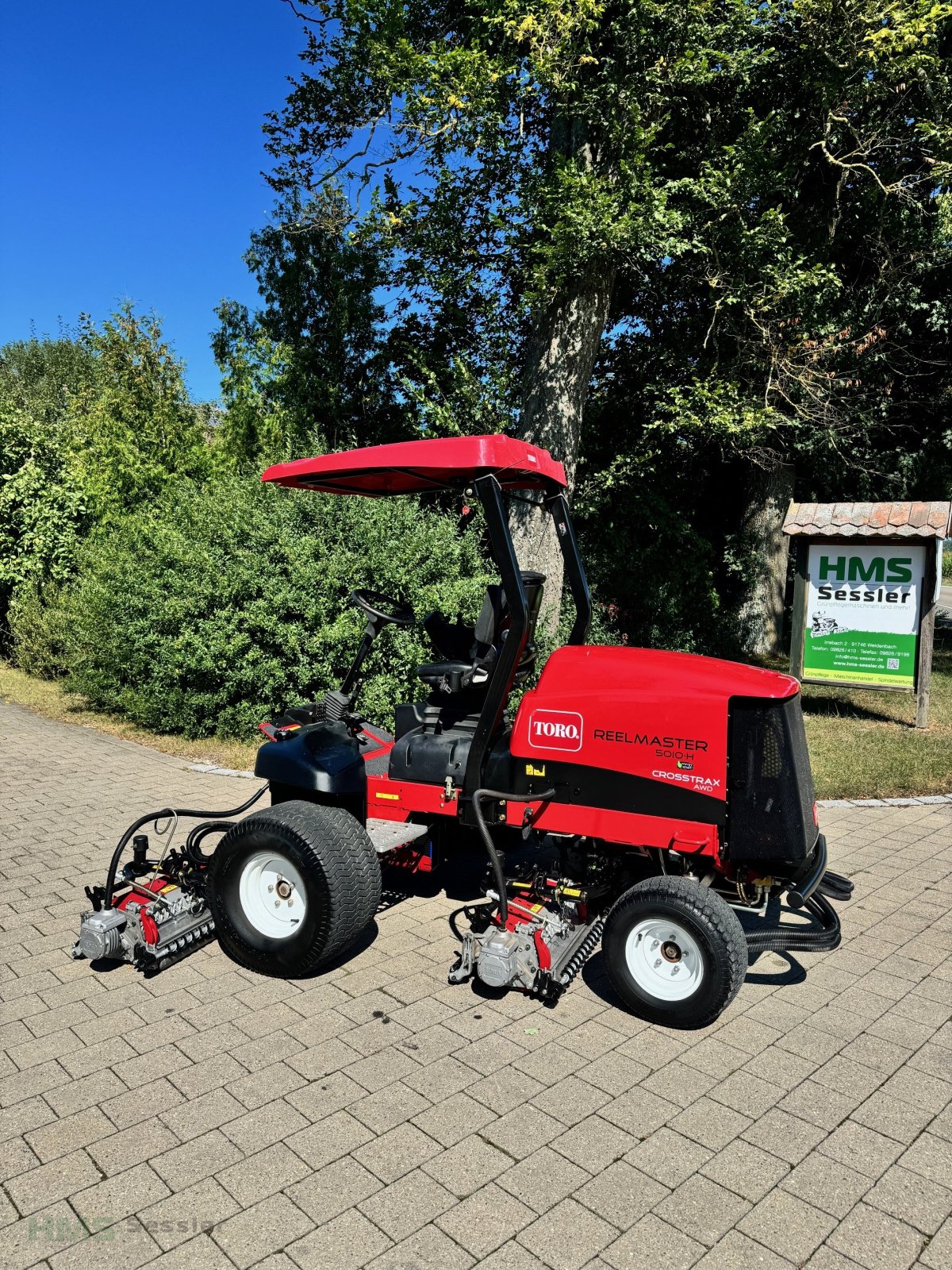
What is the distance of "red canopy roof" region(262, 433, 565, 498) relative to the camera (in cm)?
387

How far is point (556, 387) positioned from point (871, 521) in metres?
3.65

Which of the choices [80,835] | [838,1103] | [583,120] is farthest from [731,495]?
[838,1103]

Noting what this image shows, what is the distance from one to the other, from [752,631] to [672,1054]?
1270 centimetres

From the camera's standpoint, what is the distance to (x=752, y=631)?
15.5 meters

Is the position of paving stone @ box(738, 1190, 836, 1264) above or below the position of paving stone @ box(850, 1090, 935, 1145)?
below

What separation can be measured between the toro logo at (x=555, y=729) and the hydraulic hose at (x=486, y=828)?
0.70 feet

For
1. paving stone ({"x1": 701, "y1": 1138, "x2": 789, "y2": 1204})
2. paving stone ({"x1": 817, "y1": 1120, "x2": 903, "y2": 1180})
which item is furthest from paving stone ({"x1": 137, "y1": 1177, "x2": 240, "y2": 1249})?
paving stone ({"x1": 817, "y1": 1120, "x2": 903, "y2": 1180})

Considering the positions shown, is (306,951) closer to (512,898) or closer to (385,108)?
(512,898)

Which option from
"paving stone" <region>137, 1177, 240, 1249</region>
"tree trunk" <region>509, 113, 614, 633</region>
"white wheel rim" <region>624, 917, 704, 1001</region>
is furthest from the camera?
"tree trunk" <region>509, 113, 614, 633</region>

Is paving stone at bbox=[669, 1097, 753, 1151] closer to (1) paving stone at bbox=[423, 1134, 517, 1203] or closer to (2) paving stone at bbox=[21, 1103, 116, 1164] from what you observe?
(1) paving stone at bbox=[423, 1134, 517, 1203]

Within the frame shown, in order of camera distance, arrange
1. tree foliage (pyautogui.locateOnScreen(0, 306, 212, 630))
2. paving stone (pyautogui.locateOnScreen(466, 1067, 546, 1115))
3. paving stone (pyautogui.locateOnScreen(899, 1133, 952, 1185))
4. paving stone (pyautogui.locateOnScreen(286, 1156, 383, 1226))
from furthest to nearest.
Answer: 1. tree foliage (pyautogui.locateOnScreen(0, 306, 212, 630))
2. paving stone (pyautogui.locateOnScreen(466, 1067, 546, 1115))
3. paving stone (pyautogui.locateOnScreen(899, 1133, 952, 1185))
4. paving stone (pyautogui.locateOnScreen(286, 1156, 383, 1226))

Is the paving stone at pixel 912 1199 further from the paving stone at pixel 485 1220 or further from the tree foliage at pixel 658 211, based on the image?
the tree foliage at pixel 658 211

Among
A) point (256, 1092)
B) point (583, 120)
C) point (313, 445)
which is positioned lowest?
point (256, 1092)

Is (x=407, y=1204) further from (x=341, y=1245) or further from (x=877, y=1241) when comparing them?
(x=877, y=1241)
